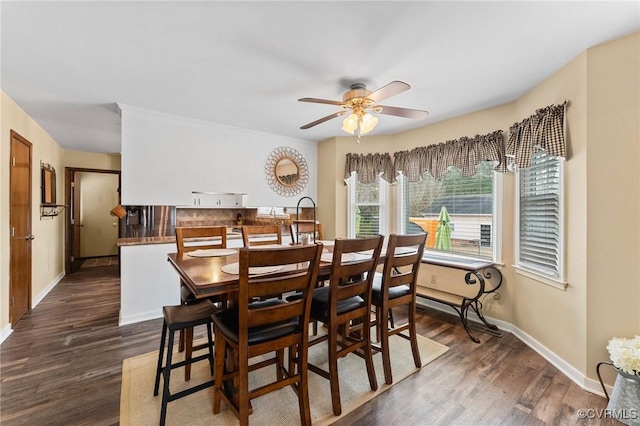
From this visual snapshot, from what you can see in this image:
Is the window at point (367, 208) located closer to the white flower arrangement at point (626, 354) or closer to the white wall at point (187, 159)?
the white wall at point (187, 159)

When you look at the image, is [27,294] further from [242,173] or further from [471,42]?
[471,42]

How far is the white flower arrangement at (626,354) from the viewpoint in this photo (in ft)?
5.47

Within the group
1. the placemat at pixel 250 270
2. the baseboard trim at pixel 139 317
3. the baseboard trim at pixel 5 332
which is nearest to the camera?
the placemat at pixel 250 270

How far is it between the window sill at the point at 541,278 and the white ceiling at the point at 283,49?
5.75ft

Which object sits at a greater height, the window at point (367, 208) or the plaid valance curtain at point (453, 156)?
the plaid valance curtain at point (453, 156)

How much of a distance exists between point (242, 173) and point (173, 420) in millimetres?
3088

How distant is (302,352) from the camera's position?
63.4 inches

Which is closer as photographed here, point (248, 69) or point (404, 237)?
point (404, 237)

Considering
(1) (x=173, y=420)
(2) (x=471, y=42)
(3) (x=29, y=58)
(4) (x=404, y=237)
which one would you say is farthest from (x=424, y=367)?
(3) (x=29, y=58)

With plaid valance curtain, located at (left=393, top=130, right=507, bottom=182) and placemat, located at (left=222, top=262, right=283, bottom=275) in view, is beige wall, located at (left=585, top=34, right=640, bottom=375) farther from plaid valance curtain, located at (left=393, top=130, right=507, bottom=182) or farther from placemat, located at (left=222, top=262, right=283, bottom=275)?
placemat, located at (left=222, top=262, right=283, bottom=275)

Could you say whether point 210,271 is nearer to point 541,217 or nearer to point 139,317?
point 139,317

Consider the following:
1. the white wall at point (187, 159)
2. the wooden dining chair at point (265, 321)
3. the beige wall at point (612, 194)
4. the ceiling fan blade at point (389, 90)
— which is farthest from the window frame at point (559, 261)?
the white wall at point (187, 159)

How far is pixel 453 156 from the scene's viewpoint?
3439mm

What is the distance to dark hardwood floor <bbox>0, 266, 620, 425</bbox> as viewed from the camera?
Result: 1745 mm
